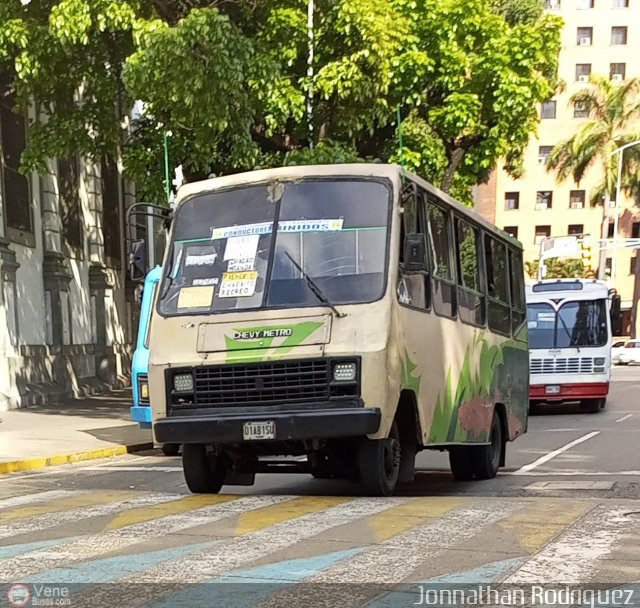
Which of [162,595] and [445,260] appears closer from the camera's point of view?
[162,595]

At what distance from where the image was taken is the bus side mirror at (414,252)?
317 inches

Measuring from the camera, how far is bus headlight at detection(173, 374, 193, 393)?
8070 mm

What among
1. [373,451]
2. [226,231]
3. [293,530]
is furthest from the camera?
[226,231]

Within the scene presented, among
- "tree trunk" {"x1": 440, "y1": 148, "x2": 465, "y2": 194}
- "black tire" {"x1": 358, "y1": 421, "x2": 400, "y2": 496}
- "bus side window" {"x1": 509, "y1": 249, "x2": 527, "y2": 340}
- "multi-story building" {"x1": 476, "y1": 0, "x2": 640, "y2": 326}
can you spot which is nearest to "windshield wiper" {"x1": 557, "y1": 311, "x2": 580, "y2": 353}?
Answer: "tree trunk" {"x1": 440, "y1": 148, "x2": 465, "y2": 194}

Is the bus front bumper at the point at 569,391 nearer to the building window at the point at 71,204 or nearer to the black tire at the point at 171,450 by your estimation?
the black tire at the point at 171,450

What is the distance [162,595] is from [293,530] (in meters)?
1.78

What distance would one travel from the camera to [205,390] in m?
8.02

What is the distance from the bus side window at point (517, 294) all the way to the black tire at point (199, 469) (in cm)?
487

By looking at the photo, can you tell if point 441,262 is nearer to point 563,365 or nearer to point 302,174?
point 302,174

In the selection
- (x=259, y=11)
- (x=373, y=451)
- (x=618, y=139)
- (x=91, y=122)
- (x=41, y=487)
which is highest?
(x=618, y=139)

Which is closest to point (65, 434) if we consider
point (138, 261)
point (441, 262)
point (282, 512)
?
point (138, 261)

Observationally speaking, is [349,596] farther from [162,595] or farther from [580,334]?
[580,334]

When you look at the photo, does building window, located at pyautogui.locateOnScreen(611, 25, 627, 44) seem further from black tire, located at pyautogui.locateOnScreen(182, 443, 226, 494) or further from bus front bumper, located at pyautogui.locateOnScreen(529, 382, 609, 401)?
black tire, located at pyautogui.locateOnScreen(182, 443, 226, 494)

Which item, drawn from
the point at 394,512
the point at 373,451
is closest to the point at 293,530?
the point at 394,512
